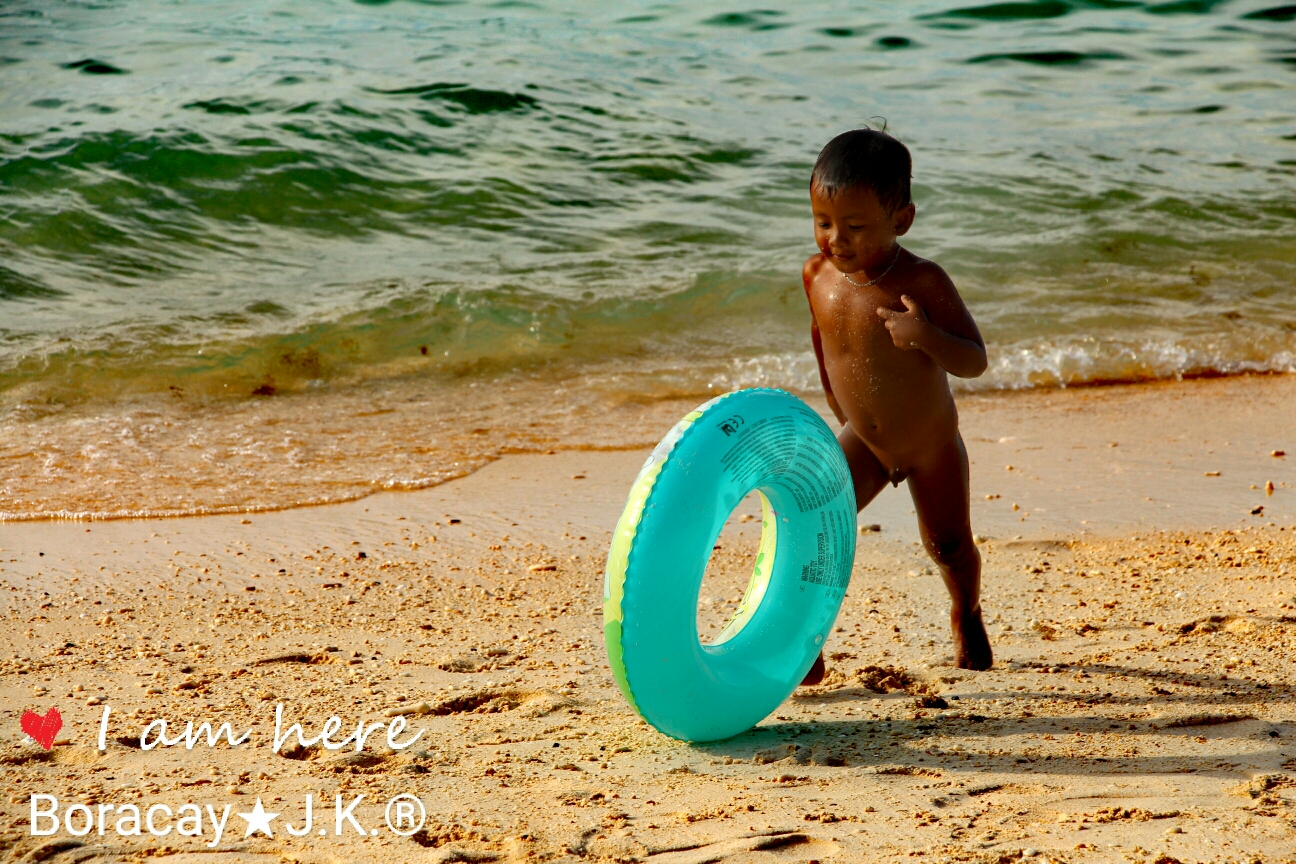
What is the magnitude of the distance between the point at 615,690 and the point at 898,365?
1190 mm

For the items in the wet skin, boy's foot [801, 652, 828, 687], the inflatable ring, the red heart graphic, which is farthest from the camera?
boy's foot [801, 652, 828, 687]

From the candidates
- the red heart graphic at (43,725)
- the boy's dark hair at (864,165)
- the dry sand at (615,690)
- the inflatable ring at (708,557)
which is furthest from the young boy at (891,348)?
the red heart graphic at (43,725)

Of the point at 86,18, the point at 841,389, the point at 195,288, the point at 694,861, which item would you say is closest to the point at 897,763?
the point at 694,861

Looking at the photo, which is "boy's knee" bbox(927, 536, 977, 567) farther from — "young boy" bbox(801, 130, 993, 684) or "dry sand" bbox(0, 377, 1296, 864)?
"dry sand" bbox(0, 377, 1296, 864)

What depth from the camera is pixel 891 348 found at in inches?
127

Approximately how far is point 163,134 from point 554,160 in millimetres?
3440

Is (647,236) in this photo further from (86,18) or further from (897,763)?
(86,18)

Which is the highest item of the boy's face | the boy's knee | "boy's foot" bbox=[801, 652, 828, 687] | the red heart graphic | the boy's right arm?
the boy's face

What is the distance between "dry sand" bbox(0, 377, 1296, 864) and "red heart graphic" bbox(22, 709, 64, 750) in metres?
0.04

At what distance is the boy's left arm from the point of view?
3.05m

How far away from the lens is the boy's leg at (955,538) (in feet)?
11.0

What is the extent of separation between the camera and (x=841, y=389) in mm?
3389

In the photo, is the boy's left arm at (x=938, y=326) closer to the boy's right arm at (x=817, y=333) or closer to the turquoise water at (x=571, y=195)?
the boy's right arm at (x=817, y=333)

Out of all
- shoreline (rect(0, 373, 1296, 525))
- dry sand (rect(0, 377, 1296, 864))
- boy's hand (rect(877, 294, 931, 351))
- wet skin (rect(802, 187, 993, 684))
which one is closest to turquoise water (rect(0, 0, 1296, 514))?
shoreline (rect(0, 373, 1296, 525))
